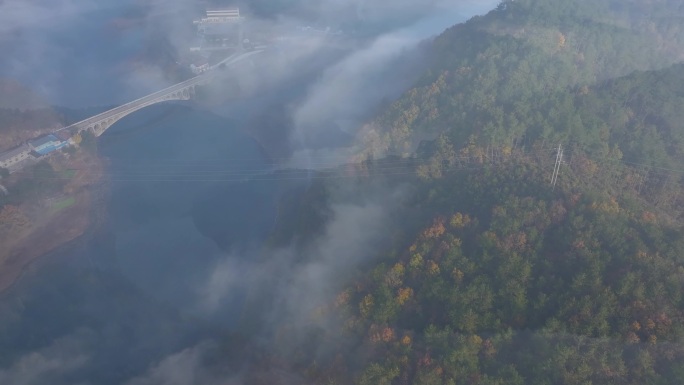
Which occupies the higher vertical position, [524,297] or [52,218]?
[524,297]

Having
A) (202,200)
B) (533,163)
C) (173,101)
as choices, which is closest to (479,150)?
(533,163)

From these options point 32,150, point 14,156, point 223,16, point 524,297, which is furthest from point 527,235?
point 223,16

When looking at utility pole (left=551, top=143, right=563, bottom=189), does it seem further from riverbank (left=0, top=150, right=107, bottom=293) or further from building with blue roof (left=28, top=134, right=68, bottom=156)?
building with blue roof (left=28, top=134, right=68, bottom=156)

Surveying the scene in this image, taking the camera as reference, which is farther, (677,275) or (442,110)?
(442,110)

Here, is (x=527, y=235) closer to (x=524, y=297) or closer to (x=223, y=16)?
(x=524, y=297)

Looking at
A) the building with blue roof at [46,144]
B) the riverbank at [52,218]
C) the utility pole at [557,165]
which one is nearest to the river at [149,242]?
the riverbank at [52,218]

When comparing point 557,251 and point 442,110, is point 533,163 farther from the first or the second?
point 442,110

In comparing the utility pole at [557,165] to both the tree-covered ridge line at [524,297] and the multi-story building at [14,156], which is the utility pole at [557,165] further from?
the multi-story building at [14,156]
